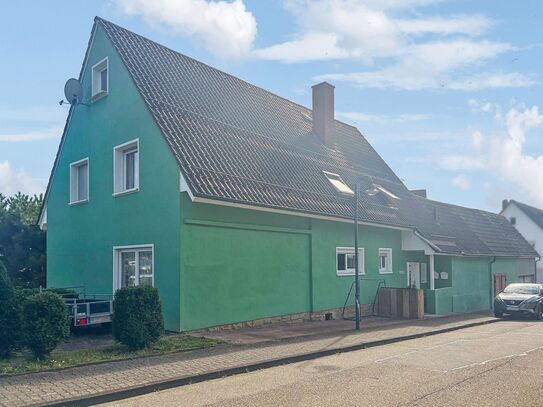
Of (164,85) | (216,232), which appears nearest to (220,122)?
(164,85)

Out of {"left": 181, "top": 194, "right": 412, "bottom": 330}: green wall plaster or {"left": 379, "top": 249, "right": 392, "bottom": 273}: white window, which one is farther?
{"left": 379, "top": 249, "right": 392, "bottom": 273}: white window

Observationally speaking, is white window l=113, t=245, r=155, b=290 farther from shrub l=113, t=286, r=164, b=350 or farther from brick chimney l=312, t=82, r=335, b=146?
brick chimney l=312, t=82, r=335, b=146

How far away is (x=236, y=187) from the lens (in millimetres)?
14961

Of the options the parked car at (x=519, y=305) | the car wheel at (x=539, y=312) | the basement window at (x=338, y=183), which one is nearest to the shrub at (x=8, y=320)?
the basement window at (x=338, y=183)

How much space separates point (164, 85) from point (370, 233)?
9320 mm

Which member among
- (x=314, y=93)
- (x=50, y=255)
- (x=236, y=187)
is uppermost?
(x=314, y=93)

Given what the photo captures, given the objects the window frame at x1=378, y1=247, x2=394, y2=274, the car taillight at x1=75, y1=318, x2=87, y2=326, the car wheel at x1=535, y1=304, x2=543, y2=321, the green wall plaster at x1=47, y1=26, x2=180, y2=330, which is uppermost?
the green wall plaster at x1=47, y1=26, x2=180, y2=330

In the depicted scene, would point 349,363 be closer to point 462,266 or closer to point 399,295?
point 399,295

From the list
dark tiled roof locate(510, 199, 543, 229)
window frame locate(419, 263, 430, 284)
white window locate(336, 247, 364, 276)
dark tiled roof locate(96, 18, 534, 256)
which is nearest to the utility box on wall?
white window locate(336, 247, 364, 276)

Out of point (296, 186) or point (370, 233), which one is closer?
point (296, 186)

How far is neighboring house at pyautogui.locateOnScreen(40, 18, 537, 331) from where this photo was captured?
14383mm

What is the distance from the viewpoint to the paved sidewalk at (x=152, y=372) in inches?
316

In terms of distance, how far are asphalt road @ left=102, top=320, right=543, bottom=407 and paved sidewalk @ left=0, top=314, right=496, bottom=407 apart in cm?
26

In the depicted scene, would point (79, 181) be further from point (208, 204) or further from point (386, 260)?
point (386, 260)
